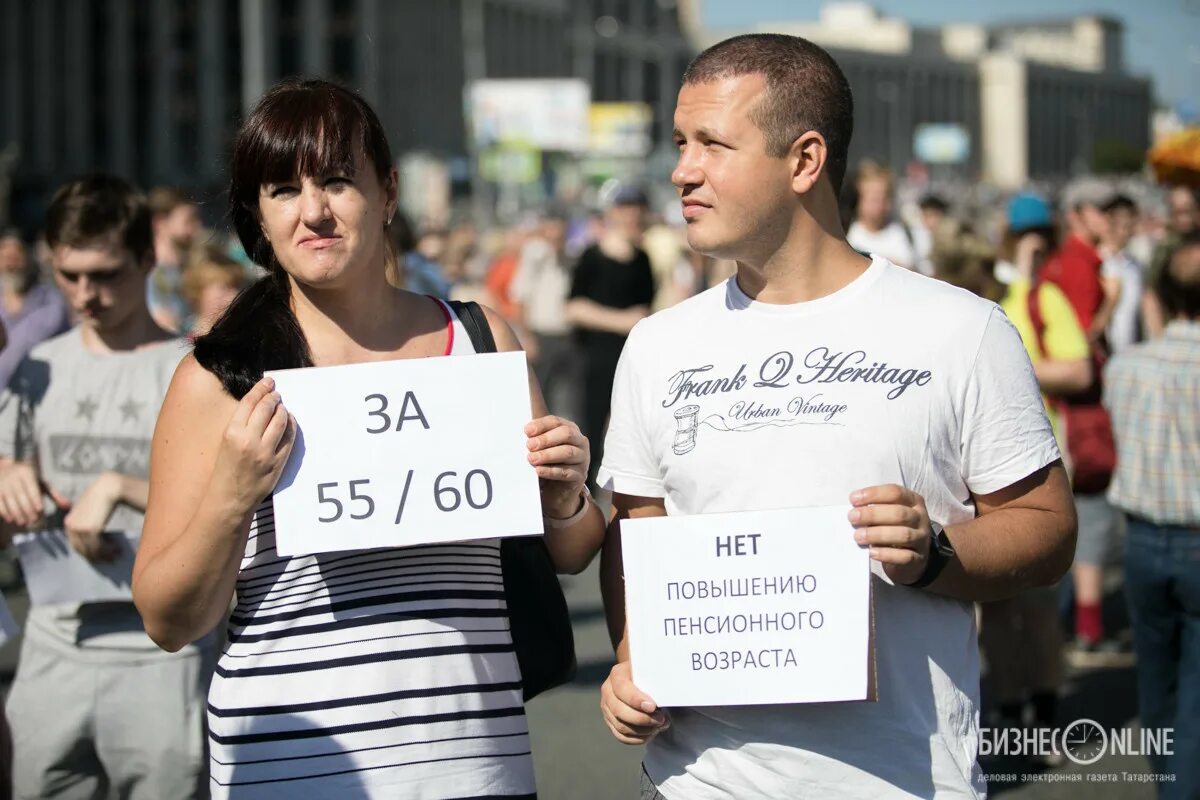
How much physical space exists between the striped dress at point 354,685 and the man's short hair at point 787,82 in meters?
0.91

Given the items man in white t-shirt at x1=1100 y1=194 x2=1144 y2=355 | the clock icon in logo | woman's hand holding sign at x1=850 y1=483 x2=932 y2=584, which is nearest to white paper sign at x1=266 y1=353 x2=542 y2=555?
woman's hand holding sign at x1=850 y1=483 x2=932 y2=584

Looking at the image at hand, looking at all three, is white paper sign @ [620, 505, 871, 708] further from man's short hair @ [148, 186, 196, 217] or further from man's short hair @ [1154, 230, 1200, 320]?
man's short hair @ [148, 186, 196, 217]

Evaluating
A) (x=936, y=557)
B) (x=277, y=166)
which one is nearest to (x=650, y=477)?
(x=936, y=557)

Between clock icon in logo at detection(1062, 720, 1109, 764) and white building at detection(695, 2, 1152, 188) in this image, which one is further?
white building at detection(695, 2, 1152, 188)

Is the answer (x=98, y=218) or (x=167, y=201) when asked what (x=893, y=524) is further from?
(x=167, y=201)

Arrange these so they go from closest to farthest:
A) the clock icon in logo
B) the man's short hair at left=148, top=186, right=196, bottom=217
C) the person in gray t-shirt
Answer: the person in gray t-shirt → the clock icon in logo → the man's short hair at left=148, top=186, right=196, bottom=217

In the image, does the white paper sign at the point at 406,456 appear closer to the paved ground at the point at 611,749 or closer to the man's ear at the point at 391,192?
the man's ear at the point at 391,192

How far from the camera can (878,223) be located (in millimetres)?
8070

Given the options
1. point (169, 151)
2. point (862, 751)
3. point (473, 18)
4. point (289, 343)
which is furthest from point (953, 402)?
point (473, 18)

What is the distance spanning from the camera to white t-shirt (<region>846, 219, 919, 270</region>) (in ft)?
26.2

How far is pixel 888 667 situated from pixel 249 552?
1050mm

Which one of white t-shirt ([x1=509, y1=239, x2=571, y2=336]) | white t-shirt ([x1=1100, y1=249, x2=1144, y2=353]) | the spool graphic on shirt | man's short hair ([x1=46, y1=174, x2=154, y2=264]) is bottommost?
white t-shirt ([x1=509, y1=239, x2=571, y2=336])

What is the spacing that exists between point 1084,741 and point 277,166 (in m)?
4.44

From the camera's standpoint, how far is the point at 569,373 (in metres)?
17.9
